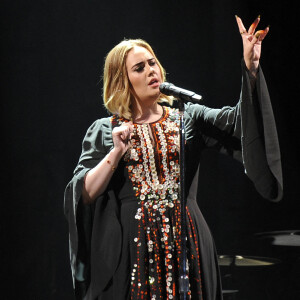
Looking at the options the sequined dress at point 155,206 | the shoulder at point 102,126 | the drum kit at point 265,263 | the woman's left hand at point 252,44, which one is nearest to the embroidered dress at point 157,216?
the sequined dress at point 155,206

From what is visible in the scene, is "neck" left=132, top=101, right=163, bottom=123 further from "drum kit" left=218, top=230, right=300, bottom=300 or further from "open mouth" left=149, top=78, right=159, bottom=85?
"drum kit" left=218, top=230, right=300, bottom=300

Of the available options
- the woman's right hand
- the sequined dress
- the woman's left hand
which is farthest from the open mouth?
the woman's left hand

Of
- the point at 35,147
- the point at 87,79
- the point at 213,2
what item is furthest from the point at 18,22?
the point at 213,2

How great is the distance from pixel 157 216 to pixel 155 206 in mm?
30

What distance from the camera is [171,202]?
1.80m

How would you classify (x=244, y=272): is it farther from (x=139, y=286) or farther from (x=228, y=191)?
(x=139, y=286)

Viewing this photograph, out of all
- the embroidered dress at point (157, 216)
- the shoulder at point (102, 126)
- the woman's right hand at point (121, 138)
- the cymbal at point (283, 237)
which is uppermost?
the shoulder at point (102, 126)

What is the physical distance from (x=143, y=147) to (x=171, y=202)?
0.20 meters

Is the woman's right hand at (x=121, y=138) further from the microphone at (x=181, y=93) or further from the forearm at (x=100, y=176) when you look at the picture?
the microphone at (x=181, y=93)

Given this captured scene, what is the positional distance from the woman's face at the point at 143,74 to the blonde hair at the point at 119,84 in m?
0.02

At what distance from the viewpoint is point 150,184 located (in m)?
1.83

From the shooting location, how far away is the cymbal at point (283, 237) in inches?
105

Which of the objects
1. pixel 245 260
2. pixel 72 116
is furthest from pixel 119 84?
pixel 245 260

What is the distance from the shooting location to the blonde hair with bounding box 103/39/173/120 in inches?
79.6
